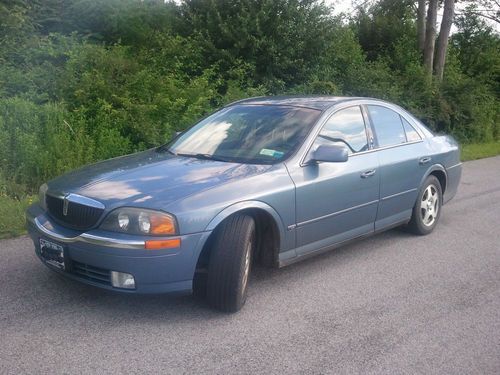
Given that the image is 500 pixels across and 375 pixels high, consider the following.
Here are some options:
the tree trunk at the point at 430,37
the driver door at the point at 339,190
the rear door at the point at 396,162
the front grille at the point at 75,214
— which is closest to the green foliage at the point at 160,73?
the tree trunk at the point at 430,37

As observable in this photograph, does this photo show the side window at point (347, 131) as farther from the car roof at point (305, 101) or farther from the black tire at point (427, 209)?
the black tire at point (427, 209)

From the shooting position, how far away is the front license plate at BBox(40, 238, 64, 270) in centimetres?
383

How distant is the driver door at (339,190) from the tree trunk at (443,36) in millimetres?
12301

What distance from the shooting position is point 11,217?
586 centimetres

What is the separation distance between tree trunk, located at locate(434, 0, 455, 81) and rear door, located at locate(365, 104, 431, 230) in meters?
11.4

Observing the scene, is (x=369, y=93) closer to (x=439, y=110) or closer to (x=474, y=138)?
(x=439, y=110)

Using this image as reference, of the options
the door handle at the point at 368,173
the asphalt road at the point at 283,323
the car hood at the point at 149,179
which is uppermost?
the car hood at the point at 149,179

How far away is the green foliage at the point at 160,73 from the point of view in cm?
779

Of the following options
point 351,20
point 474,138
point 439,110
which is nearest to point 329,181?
point 439,110

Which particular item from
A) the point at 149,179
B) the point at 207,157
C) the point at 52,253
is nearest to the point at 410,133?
the point at 207,157

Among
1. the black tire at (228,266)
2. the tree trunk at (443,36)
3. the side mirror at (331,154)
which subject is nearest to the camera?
the black tire at (228,266)

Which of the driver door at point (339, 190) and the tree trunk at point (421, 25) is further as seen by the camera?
the tree trunk at point (421, 25)

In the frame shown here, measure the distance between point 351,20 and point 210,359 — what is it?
18668 millimetres

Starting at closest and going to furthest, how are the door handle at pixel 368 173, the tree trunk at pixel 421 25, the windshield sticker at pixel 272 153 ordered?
the windshield sticker at pixel 272 153
the door handle at pixel 368 173
the tree trunk at pixel 421 25
